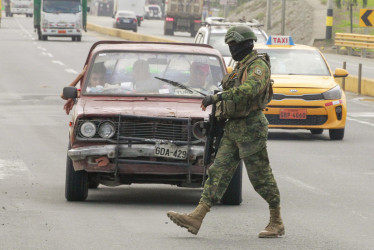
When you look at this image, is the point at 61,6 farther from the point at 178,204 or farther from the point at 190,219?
the point at 190,219

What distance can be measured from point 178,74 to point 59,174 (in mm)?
2293

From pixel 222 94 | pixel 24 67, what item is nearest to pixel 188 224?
pixel 222 94

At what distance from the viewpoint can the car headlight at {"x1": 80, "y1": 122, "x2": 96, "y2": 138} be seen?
9.48 m

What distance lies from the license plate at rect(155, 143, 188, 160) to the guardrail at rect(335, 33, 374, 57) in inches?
1460

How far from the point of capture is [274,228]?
316 inches

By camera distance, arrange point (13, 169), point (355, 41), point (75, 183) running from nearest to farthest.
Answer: point (75, 183)
point (13, 169)
point (355, 41)

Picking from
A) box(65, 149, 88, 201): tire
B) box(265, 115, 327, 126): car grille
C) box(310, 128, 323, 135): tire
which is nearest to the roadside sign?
box(310, 128, 323, 135): tire

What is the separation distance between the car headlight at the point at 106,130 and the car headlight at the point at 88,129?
0.20 ft

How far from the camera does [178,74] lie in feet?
34.7

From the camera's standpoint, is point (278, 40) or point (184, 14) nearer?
point (278, 40)

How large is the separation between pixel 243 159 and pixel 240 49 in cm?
81

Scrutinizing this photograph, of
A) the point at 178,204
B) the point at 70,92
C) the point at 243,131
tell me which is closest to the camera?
the point at 243,131

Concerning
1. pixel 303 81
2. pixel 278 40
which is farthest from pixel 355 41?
pixel 303 81

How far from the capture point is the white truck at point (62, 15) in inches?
2168
